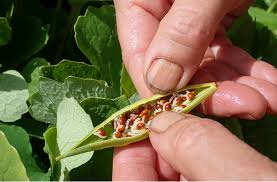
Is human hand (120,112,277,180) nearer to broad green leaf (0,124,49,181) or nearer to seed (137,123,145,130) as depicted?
seed (137,123,145,130)

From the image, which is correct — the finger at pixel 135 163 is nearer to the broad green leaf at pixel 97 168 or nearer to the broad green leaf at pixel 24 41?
the broad green leaf at pixel 97 168

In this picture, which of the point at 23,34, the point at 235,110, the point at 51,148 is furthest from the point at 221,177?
the point at 23,34

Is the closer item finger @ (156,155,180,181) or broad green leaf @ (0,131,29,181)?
broad green leaf @ (0,131,29,181)

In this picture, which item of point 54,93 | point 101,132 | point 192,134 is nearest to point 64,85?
point 54,93

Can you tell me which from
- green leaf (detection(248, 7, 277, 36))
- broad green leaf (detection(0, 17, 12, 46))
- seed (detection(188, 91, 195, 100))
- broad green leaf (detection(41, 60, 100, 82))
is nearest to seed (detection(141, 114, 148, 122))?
seed (detection(188, 91, 195, 100))

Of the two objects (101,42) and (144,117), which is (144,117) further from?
(101,42)

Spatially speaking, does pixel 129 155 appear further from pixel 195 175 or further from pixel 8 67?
pixel 8 67

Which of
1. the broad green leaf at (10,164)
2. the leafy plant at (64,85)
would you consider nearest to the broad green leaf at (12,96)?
the leafy plant at (64,85)
